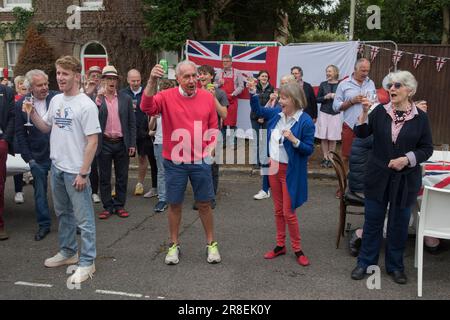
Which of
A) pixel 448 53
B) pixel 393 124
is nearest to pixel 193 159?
pixel 393 124

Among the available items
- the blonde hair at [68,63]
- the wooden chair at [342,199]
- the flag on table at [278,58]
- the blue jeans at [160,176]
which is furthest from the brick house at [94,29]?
the blonde hair at [68,63]

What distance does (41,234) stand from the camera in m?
5.57

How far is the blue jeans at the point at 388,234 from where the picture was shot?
4.26 metres

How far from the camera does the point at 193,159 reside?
456 cm

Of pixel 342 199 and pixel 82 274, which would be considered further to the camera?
pixel 342 199

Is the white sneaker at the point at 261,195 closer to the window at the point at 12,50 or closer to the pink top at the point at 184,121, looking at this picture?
the pink top at the point at 184,121

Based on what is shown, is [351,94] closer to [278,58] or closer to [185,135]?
[185,135]

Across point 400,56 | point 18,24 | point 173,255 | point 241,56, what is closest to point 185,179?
point 173,255

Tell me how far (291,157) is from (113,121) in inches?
109

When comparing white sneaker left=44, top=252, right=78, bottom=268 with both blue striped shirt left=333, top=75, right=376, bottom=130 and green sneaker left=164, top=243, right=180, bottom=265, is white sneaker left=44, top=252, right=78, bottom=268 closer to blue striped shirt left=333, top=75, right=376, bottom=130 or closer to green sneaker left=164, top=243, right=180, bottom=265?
green sneaker left=164, top=243, right=180, bottom=265

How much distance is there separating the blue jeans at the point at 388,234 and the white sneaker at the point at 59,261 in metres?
2.82

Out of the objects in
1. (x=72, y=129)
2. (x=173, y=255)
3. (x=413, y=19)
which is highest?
(x=413, y=19)

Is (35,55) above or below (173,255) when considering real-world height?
above

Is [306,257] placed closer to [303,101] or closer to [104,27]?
[303,101]
